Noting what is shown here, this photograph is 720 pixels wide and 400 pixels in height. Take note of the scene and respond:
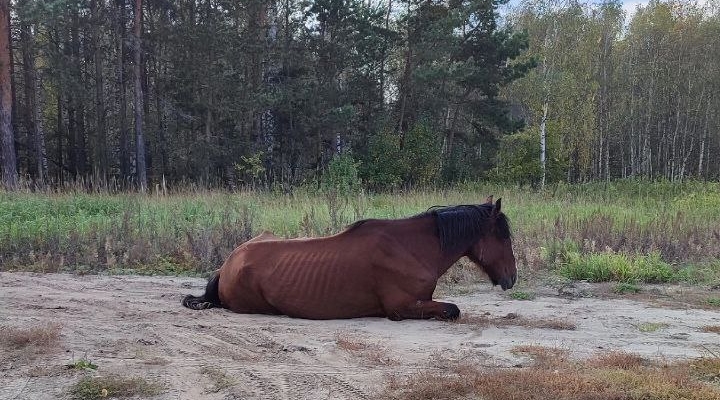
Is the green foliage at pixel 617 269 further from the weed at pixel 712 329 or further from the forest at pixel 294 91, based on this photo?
the forest at pixel 294 91

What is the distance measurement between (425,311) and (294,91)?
23.5 metres

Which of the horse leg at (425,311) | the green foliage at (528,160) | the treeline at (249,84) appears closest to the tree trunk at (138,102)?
the treeline at (249,84)

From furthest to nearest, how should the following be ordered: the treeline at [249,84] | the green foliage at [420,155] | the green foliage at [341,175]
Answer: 1. the green foliage at [420,155]
2. the treeline at [249,84]
3. the green foliage at [341,175]

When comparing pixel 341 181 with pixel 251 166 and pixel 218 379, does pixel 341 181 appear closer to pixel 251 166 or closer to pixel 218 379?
pixel 251 166

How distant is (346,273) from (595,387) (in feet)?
9.97

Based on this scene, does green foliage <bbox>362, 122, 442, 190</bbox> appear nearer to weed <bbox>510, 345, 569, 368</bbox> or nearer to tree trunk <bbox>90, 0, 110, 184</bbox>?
tree trunk <bbox>90, 0, 110, 184</bbox>

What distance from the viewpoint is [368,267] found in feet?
20.8

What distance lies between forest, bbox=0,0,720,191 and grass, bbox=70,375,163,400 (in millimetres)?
20769

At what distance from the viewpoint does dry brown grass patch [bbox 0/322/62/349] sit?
16.2ft

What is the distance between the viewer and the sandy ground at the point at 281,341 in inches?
163

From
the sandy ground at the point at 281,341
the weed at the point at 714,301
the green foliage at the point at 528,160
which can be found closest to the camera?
the sandy ground at the point at 281,341

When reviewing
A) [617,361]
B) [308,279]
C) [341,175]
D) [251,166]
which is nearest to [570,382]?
[617,361]

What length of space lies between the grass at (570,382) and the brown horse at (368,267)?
2.07 m

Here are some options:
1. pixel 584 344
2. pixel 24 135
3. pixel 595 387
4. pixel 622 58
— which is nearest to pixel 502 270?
pixel 584 344
